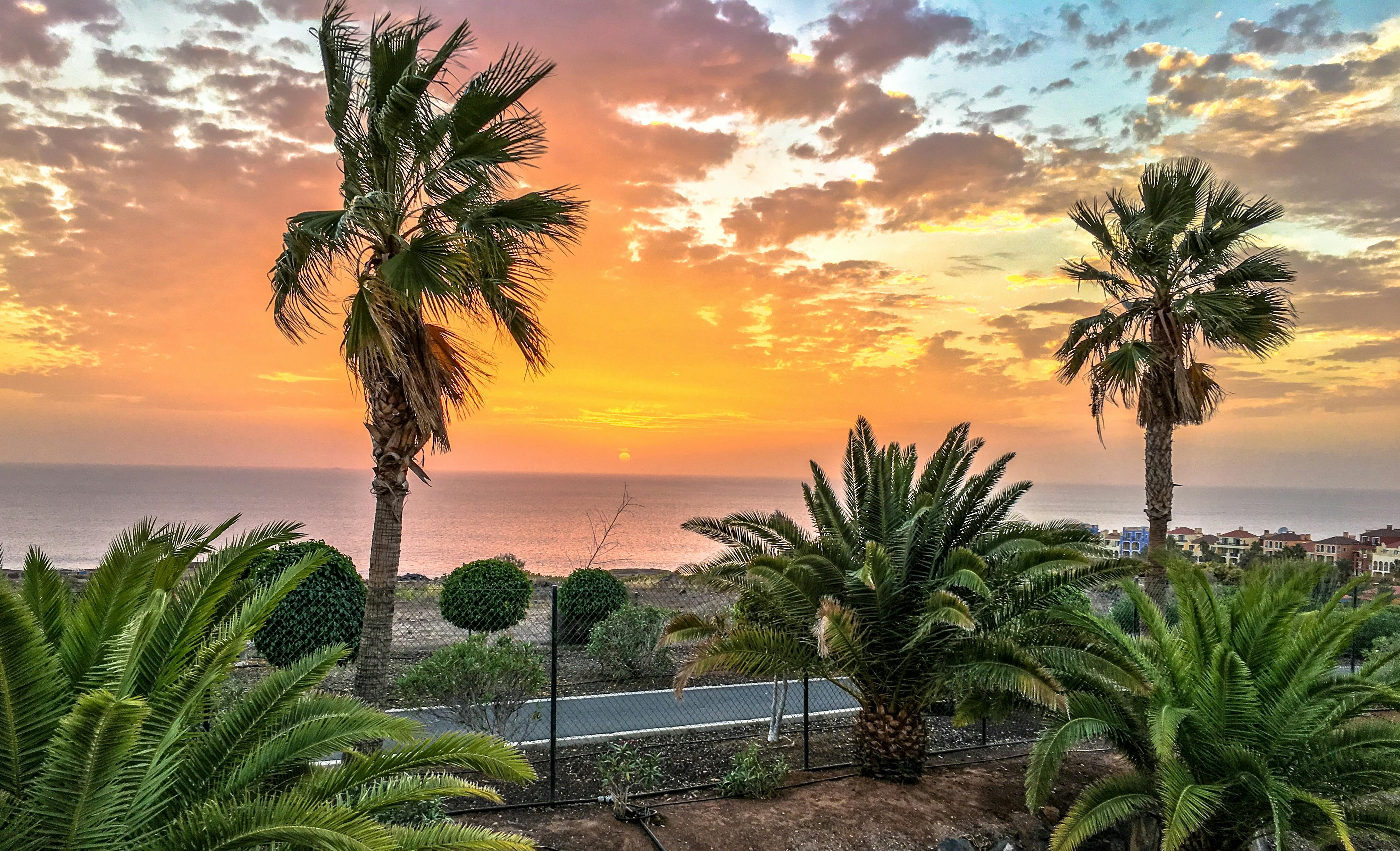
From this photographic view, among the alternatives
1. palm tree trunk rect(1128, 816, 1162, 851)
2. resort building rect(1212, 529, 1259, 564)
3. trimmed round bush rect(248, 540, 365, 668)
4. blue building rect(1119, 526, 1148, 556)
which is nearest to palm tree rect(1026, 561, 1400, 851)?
palm tree trunk rect(1128, 816, 1162, 851)

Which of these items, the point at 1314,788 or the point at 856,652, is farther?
the point at 856,652

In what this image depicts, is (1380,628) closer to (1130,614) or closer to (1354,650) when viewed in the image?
(1354,650)

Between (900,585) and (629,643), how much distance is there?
4817 mm

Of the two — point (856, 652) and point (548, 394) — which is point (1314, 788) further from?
point (548, 394)

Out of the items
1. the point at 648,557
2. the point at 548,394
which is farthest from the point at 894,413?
the point at 648,557

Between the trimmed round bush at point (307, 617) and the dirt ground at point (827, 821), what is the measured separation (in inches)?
200

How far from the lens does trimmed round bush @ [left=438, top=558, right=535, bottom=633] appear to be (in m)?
12.8

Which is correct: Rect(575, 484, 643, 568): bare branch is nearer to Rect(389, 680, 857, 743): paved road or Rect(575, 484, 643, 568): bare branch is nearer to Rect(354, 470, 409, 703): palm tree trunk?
Rect(389, 680, 857, 743): paved road

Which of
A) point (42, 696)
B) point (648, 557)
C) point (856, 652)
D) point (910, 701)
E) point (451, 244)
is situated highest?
point (451, 244)

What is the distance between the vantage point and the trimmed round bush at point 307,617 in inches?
401

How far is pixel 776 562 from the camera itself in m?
7.35

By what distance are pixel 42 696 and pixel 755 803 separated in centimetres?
535

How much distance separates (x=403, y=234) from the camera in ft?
29.7

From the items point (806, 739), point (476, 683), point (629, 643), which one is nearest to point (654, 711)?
point (629, 643)
